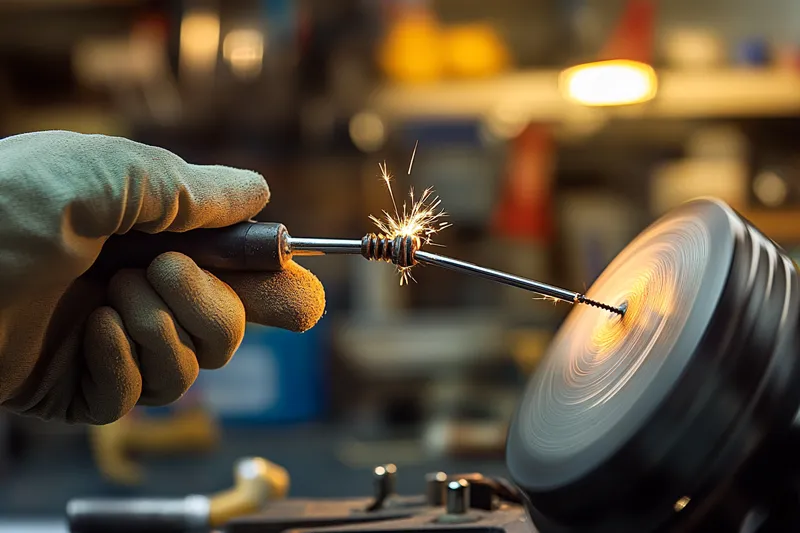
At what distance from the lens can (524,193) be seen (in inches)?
106

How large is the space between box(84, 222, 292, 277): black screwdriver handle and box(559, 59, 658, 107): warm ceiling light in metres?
1.38

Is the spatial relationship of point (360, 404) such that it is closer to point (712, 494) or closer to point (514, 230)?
point (514, 230)

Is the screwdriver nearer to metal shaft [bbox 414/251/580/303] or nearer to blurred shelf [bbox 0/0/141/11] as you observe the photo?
metal shaft [bbox 414/251/580/303]

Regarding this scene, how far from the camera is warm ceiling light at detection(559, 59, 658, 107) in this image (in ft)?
6.24

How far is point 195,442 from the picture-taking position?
219cm

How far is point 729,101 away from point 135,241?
237 centimetres

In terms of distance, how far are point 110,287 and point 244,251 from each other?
122 mm

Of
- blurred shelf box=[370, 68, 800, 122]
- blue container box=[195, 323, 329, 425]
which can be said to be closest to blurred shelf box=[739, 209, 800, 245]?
blurred shelf box=[370, 68, 800, 122]

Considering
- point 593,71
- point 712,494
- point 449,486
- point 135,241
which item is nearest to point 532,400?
point 449,486

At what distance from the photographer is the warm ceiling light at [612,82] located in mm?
1903

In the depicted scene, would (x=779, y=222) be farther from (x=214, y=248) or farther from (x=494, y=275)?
(x=214, y=248)

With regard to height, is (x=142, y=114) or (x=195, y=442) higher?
(x=142, y=114)

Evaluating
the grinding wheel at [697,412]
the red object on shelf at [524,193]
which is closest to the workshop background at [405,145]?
the red object on shelf at [524,193]

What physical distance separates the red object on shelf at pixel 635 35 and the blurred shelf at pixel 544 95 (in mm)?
262
